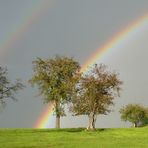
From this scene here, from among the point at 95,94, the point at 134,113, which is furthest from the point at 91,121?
the point at 134,113

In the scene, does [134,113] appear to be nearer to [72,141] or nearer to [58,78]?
[58,78]

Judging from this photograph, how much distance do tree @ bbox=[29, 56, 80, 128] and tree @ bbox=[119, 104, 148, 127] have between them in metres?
54.3

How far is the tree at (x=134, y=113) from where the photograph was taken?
162 m

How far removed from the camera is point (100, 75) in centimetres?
10056

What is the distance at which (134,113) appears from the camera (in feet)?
536

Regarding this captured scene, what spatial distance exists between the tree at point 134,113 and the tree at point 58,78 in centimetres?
5435

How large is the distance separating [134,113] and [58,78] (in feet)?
191

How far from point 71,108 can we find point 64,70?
10.2m

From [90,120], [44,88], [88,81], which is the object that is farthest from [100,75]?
[44,88]

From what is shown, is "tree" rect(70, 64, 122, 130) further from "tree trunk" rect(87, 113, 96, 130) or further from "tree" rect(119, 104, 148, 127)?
"tree" rect(119, 104, 148, 127)

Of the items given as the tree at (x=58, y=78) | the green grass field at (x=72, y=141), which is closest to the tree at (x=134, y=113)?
the tree at (x=58, y=78)

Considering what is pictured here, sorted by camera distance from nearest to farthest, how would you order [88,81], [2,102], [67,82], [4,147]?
1. [4,147]
2. [2,102]
3. [88,81]
4. [67,82]

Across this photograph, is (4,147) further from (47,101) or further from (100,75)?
(47,101)

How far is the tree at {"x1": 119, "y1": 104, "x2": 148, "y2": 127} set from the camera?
532ft
